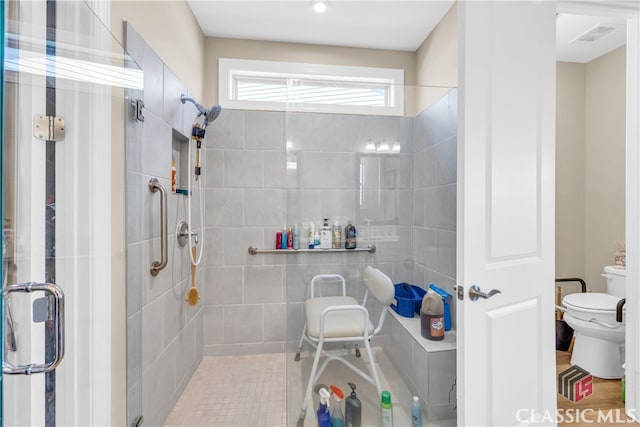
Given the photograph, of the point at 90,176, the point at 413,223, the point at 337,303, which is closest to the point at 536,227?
the point at 413,223

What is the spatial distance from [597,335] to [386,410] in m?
1.58

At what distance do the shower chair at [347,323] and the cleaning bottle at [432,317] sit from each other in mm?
195

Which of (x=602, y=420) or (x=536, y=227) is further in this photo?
(x=602, y=420)

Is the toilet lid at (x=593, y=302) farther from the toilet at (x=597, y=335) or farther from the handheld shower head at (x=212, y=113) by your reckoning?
the handheld shower head at (x=212, y=113)

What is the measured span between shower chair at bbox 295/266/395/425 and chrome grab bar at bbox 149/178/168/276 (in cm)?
88

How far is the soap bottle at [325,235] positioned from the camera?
1.67 m

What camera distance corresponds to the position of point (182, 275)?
1.92 meters

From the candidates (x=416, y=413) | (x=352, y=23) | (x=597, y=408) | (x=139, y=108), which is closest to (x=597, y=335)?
(x=597, y=408)

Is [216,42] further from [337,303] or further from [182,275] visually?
[337,303]

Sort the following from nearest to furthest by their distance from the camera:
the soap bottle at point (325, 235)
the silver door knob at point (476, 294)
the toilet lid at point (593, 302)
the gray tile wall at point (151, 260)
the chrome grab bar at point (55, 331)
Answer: the chrome grab bar at point (55, 331), the silver door knob at point (476, 294), the gray tile wall at point (151, 260), the soap bottle at point (325, 235), the toilet lid at point (593, 302)

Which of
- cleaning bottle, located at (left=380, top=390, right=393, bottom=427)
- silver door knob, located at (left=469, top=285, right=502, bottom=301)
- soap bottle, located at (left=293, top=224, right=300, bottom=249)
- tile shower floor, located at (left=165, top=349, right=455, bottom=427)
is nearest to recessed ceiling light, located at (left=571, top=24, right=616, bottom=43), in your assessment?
silver door knob, located at (left=469, top=285, right=502, bottom=301)

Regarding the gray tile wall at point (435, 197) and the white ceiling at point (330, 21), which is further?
the white ceiling at point (330, 21)

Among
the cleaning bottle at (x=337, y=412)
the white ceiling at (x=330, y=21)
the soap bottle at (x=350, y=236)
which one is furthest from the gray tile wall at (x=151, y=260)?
the soap bottle at (x=350, y=236)

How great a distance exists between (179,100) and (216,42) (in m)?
0.91
